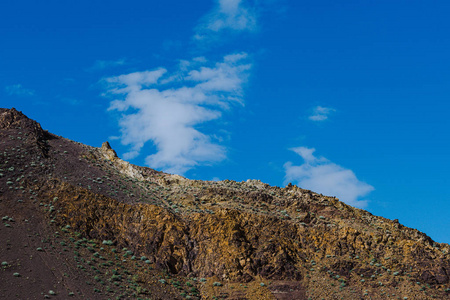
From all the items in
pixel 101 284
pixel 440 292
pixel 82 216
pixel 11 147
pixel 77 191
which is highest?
pixel 11 147

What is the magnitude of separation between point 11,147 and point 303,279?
35764 mm

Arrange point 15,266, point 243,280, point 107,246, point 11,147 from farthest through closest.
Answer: point 11,147, point 107,246, point 243,280, point 15,266

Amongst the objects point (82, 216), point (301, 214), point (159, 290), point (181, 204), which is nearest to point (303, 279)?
point (301, 214)

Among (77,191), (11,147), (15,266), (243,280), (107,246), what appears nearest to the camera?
(15,266)

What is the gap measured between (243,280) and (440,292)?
16234mm

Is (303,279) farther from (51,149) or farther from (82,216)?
(51,149)

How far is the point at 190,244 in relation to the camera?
4147 centimetres

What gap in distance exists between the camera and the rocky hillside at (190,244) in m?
36.3

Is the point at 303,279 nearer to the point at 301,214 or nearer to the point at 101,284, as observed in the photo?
the point at 301,214

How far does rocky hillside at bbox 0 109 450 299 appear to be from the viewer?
36.3 metres

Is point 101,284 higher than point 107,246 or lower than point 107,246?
lower

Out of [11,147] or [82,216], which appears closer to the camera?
[82,216]

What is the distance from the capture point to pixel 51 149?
54094 millimetres

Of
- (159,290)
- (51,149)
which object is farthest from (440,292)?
(51,149)
